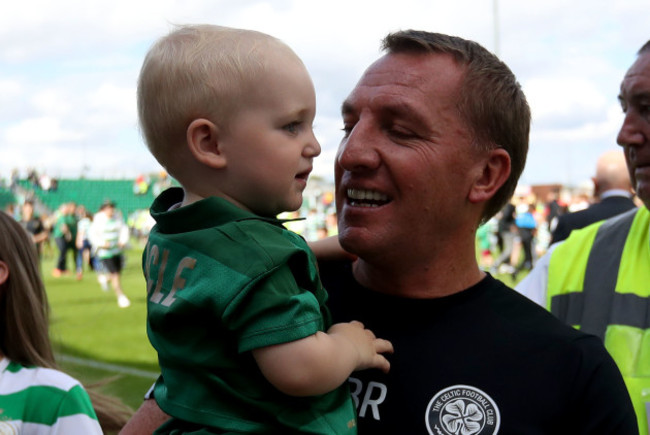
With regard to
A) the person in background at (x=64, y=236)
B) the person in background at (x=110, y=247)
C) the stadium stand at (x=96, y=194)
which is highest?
the person in background at (x=110, y=247)

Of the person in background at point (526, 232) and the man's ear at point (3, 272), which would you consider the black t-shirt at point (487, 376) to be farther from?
the person in background at point (526, 232)

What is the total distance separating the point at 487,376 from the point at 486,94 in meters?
0.74

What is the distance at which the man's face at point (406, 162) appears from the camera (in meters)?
2.01

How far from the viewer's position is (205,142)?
1.78m

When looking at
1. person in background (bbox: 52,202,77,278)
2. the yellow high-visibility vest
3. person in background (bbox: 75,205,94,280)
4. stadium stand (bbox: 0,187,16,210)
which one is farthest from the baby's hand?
stadium stand (bbox: 0,187,16,210)

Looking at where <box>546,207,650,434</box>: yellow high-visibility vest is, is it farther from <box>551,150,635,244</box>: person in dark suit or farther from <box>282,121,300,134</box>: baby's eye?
<box>551,150,635,244</box>: person in dark suit

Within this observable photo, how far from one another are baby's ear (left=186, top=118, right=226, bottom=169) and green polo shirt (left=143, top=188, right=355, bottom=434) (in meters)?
0.11

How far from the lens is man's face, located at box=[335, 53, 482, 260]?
2.01 meters

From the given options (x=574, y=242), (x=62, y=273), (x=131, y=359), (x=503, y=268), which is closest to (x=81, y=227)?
(x=62, y=273)

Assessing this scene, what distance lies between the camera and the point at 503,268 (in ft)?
69.9

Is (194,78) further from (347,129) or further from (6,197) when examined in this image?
(6,197)

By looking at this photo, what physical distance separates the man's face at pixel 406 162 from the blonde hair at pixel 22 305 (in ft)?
5.36

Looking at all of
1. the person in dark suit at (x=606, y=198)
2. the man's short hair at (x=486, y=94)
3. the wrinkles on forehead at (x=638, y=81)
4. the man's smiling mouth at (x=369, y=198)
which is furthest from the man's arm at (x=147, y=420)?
the person in dark suit at (x=606, y=198)

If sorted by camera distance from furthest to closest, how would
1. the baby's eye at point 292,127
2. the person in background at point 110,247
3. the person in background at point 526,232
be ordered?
the person in background at point 526,232
the person in background at point 110,247
the baby's eye at point 292,127
